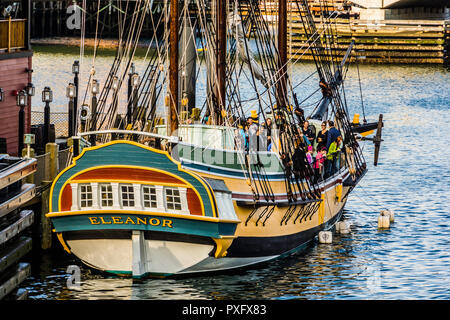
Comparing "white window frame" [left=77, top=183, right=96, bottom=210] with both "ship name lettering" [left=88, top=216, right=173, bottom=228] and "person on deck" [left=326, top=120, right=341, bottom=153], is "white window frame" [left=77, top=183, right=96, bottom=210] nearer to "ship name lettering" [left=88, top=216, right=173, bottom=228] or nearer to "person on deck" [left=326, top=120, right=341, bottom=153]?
"ship name lettering" [left=88, top=216, right=173, bottom=228]

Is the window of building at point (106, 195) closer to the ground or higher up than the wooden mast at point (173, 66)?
closer to the ground

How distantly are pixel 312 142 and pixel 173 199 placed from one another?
9.18 meters

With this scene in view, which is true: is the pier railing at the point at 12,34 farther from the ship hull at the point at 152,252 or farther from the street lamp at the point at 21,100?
the ship hull at the point at 152,252

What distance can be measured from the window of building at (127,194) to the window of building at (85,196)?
34.3 inches

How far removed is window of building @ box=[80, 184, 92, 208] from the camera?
1064 inches

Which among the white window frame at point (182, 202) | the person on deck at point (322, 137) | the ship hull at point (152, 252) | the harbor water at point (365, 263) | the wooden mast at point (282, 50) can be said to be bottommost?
the harbor water at point (365, 263)

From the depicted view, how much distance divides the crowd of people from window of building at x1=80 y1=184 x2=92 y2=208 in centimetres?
497

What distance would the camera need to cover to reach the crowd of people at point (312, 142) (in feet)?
103

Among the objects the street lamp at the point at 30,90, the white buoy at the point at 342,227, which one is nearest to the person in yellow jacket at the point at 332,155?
the white buoy at the point at 342,227

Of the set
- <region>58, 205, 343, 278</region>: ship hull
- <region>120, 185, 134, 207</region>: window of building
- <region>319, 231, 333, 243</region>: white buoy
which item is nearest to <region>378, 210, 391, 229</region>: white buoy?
<region>319, 231, 333, 243</region>: white buoy

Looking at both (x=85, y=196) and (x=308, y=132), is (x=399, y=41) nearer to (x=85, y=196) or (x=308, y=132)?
(x=308, y=132)

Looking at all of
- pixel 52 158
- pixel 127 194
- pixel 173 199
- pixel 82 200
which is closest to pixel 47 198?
pixel 52 158
